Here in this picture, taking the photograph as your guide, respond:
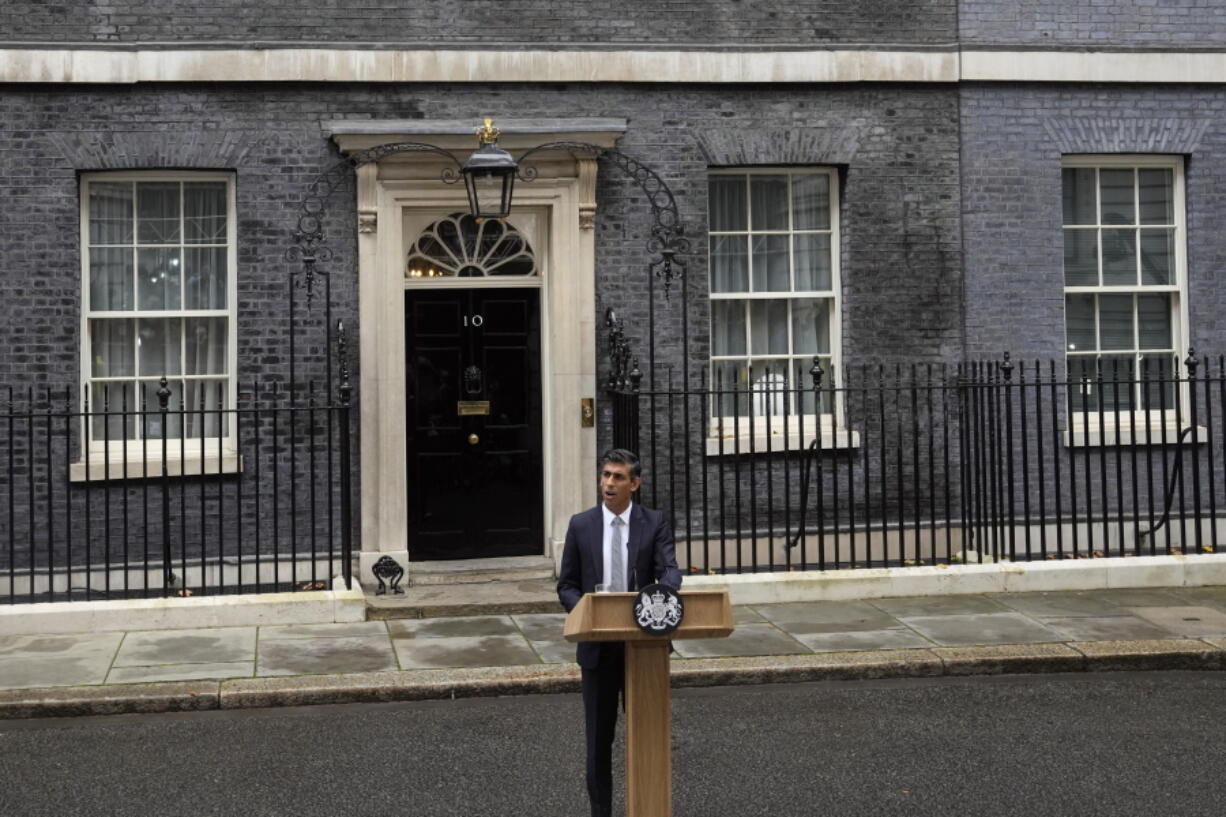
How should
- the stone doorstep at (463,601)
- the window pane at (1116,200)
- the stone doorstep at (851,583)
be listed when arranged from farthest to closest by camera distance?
the window pane at (1116,200)
the stone doorstep at (851,583)
the stone doorstep at (463,601)

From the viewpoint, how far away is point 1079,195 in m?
12.0

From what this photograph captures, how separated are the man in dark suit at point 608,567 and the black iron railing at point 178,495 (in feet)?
16.1

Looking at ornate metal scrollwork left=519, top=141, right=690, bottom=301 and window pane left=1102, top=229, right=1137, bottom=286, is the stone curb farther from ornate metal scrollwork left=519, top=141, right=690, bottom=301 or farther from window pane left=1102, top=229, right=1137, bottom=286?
window pane left=1102, top=229, right=1137, bottom=286

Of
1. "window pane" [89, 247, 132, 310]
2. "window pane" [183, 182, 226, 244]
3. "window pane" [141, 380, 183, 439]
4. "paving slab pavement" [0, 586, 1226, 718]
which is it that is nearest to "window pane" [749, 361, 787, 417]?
"paving slab pavement" [0, 586, 1226, 718]

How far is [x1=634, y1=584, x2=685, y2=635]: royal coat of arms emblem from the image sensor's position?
15.9ft

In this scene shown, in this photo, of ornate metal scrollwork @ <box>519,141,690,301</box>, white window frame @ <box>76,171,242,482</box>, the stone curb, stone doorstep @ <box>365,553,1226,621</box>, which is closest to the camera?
the stone curb

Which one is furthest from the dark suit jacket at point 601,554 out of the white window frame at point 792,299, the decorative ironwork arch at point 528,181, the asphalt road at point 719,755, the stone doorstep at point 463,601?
the white window frame at point 792,299

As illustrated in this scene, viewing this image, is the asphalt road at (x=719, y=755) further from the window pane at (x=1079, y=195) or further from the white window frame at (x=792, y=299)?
the window pane at (x=1079, y=195)

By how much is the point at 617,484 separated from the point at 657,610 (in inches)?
29.2

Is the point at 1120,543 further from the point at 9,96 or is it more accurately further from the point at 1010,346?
the point at 9,96

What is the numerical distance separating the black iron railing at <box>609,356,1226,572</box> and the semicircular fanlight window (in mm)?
1456

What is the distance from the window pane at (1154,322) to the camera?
480 inches

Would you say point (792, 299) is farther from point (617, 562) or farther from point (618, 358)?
point (617, 562)

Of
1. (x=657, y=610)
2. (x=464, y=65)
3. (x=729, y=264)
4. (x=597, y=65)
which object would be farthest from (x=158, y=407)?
(x=657, y=610)
